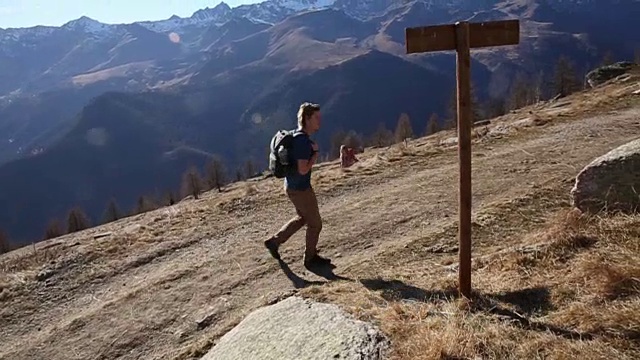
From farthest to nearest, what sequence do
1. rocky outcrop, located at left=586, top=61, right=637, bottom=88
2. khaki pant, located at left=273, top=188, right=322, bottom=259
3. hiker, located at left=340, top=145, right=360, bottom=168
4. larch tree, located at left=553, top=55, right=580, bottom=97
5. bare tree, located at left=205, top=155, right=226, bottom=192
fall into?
bare tree, located at left=205, top=155, right=226, bottom=192, larch tree, located at left=553, top=55, right=580, bottom=97, rocky outcrop, located at left=586, top=61, right=637, bottom=88, hiker, located at left=340, top=145, right=360, bottom=168, khaki pant, located at left=273, top=188, right=322, bottom=259

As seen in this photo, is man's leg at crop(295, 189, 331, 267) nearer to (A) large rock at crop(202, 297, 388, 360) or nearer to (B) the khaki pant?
(B) the khaki pant

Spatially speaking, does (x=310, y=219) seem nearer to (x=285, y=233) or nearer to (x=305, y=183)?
(x=305, y=183)

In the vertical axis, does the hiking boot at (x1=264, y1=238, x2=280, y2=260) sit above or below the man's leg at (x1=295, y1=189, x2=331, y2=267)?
below

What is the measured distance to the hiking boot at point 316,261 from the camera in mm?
10234

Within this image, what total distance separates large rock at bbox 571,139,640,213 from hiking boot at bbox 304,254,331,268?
4.67 metres

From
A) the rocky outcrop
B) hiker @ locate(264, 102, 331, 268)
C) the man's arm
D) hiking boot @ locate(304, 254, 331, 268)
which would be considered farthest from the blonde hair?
the rocky outcrop

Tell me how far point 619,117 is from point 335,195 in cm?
1119

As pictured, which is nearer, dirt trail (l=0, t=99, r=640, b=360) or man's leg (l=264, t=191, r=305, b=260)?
dirt trail (l=0, t=99, r=640, b=360)

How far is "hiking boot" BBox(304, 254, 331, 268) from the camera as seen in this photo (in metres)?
10.2

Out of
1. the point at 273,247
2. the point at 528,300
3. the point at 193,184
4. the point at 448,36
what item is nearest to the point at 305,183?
the point at 273,247

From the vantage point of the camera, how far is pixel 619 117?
62.6 feet

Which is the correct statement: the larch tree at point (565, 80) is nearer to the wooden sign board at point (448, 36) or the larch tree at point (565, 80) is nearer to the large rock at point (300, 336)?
the wooden sign board at point (448, 36)

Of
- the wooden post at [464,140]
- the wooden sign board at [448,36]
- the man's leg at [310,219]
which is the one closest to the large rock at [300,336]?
the wooden post at [464,140]

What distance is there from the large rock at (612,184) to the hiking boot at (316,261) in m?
4.67
